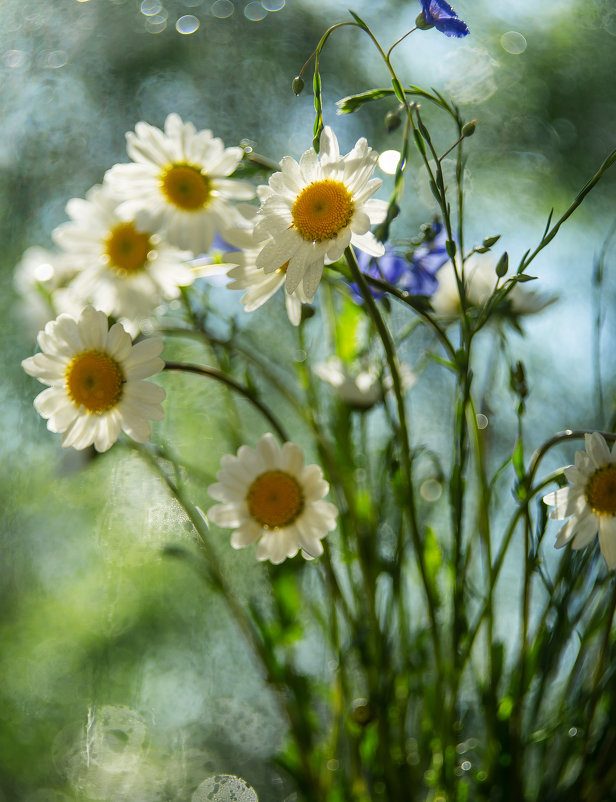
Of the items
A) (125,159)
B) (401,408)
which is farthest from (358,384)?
(125,159)

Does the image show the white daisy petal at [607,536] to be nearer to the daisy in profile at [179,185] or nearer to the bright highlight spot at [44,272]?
the daisy in profile at [179,185]

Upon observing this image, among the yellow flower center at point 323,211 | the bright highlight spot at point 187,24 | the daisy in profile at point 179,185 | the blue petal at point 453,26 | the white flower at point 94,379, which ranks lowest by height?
the white flower at point 94,379

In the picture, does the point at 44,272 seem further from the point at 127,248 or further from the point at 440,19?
the point at 440,19

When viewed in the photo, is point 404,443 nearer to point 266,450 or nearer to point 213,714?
point 266,450

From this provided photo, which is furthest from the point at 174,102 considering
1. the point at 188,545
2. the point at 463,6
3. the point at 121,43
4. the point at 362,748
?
the point at 362,748

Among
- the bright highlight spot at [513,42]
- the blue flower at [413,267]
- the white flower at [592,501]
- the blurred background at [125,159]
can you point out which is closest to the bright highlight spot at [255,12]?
the blurred background at [125,159]

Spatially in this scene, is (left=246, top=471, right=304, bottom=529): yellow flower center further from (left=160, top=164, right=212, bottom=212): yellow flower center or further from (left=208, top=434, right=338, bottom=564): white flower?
(left=160, top=164, right=212, bottom=212): yellow flower center
